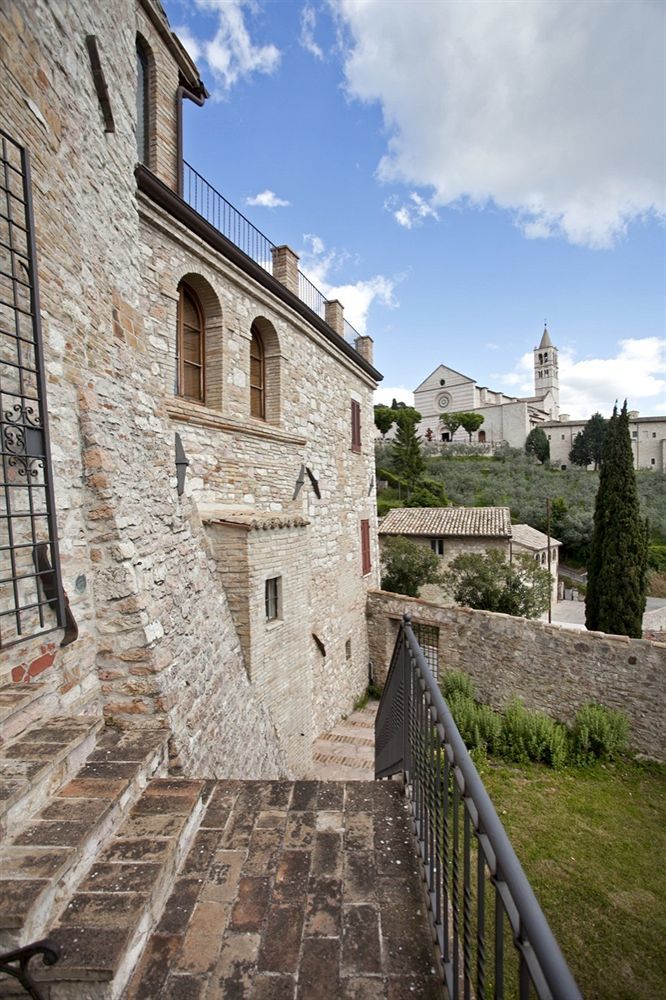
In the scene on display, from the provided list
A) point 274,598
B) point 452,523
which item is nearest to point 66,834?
point 274,598

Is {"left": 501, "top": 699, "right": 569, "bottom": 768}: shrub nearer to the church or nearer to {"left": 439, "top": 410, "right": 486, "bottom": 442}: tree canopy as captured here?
the church

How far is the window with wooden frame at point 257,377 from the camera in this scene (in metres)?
8.73

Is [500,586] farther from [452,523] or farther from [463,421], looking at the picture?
[463,421]

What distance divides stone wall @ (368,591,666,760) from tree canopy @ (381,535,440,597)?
329cm

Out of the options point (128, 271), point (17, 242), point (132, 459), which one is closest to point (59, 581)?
point (132, 459)

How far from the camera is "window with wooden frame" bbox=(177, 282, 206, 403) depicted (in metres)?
7.08

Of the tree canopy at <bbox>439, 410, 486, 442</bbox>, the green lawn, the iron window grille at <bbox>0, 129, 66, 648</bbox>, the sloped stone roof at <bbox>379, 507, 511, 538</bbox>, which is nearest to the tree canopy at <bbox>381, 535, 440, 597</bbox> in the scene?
the sloped stone roof at <bbox>379, 507, 511, 538</bbox>

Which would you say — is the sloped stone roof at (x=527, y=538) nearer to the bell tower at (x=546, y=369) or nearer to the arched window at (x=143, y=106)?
the arched window at (x=143, y=106)

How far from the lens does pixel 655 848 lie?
7203 millimetres

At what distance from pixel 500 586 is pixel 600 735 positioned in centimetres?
532

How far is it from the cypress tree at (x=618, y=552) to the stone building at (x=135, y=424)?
1253 centimetres

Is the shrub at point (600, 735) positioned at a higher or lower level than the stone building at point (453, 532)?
lower

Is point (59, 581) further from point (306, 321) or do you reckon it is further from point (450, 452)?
point (450, 452)

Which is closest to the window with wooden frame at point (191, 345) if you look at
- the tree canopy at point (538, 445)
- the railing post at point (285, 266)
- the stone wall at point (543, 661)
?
the railing post at point (285, 266)
